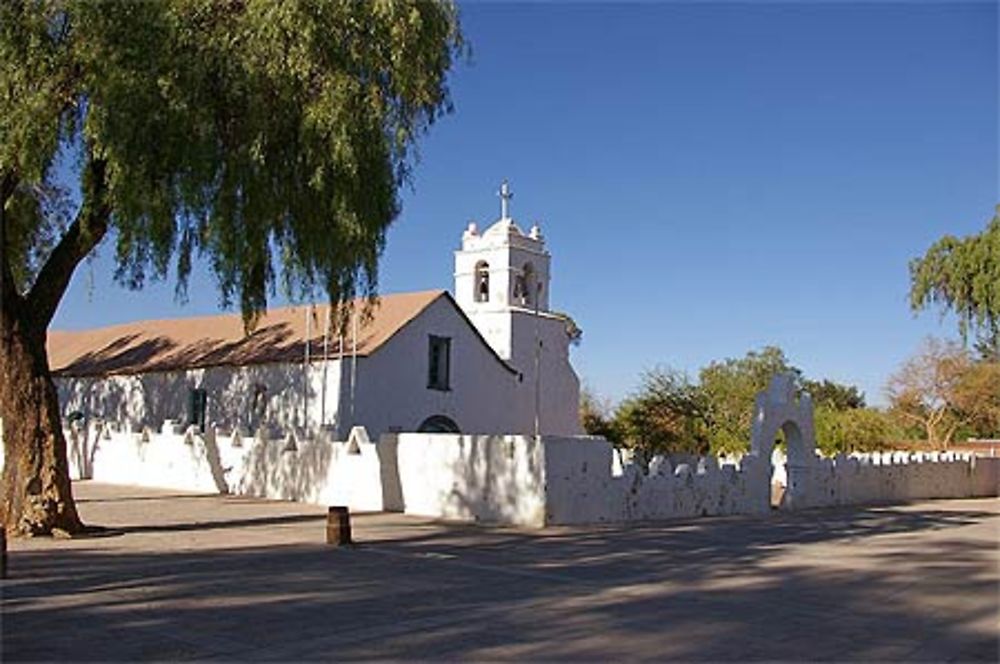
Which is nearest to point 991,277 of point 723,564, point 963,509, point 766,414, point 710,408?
point 963,509

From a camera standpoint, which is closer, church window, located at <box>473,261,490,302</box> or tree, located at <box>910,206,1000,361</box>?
tree, located at <box>910,206,1000,361</box>

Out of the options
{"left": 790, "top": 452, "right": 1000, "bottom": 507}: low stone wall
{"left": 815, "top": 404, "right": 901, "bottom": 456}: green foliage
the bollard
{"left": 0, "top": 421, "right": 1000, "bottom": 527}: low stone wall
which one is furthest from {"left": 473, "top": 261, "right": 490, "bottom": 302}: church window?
the bollard

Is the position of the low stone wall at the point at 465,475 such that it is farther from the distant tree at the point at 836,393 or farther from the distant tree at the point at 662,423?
the distant tree at the point at 836,393

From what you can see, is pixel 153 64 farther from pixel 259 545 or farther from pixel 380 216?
pixel 259 545

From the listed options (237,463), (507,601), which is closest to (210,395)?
(237,463)

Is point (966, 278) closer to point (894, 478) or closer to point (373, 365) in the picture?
point (894, 478)

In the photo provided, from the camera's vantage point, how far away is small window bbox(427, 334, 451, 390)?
38969 mm

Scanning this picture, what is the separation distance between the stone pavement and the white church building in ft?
52.2

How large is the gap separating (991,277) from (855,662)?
90.1 ft

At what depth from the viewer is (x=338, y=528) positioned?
16516 millimetres

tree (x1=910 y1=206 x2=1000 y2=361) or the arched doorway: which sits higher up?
tree (x1=910 y1=206 x2=1000 y2=361)

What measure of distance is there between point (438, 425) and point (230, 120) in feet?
81.2

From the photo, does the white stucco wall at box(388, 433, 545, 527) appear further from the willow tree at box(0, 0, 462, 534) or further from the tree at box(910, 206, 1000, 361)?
the tree at box(910, 206, 1000, 361)

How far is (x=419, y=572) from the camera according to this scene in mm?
13773
